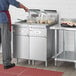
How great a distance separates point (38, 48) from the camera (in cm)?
520

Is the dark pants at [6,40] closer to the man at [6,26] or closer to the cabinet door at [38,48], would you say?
the man at [6,26]

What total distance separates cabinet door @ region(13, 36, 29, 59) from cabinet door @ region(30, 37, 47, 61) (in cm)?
11

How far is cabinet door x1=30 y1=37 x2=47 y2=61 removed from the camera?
5.15 m

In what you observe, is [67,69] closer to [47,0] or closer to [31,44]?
[31,44]

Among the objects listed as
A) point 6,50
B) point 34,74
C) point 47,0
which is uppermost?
point 47,0

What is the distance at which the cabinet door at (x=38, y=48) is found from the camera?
515 centimetres

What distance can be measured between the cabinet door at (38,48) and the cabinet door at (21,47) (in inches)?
4.2

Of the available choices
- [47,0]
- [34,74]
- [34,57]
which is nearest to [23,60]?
[34,57]

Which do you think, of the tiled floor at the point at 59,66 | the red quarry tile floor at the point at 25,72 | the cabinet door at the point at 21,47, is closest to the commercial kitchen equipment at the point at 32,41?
the cabinet door at the point at 21,47

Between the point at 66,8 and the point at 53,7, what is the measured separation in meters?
0.29

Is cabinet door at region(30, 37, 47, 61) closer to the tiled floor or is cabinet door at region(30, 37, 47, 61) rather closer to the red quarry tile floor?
the tiled floor

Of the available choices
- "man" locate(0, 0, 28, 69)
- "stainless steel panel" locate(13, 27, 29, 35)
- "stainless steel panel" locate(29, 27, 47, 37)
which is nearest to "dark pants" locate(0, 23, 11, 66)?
"man" locate(0, 0, 28, 69)

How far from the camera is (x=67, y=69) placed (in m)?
5.04

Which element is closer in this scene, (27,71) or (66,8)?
(27,71)
